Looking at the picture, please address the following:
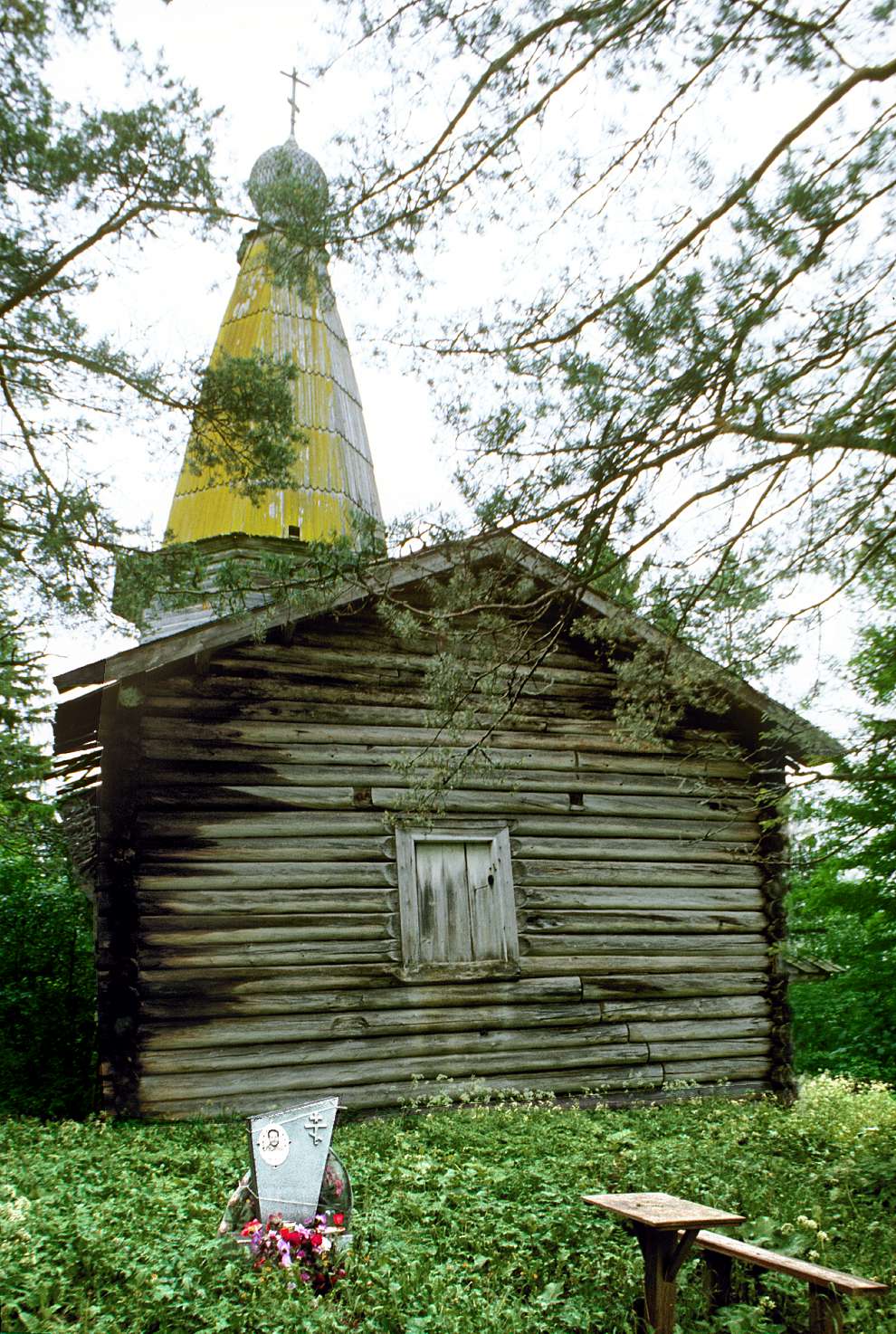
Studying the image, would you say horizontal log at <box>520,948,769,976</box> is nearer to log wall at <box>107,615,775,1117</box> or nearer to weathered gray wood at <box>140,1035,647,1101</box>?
log wall at <box>107,615,775,1117</box>

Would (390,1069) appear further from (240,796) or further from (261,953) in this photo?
(240,796)

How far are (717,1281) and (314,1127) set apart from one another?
215cm

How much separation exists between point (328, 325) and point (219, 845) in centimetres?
1339

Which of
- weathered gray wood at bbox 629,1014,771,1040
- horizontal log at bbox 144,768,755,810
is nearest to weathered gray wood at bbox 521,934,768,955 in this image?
weathered gray wood at bbox 629,1014,771,1040

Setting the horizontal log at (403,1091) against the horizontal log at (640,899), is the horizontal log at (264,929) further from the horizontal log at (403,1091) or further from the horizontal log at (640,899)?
the horizontal log at (640,899)

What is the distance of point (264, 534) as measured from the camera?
1669 centimetres

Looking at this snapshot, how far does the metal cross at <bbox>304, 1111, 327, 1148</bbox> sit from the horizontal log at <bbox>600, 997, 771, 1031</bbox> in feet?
17.5

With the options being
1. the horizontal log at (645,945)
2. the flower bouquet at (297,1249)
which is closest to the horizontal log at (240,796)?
the horizontal log at (645,945)

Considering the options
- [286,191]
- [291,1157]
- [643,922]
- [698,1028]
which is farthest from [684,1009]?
[286,191]

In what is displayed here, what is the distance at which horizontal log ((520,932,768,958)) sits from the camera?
1031cm

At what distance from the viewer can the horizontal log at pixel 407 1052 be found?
8.63 meters

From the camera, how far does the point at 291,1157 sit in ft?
18.2

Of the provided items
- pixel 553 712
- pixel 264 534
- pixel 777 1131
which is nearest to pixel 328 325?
pixel 264 534

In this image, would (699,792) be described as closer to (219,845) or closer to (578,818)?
(578,818)
